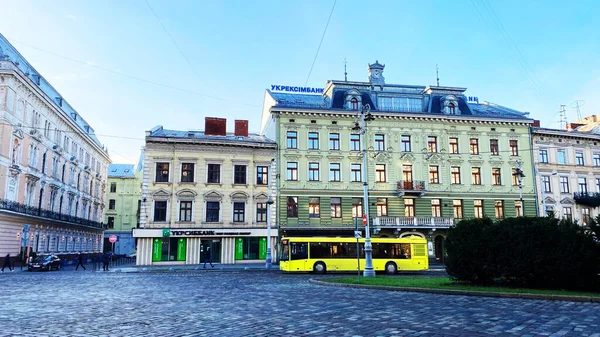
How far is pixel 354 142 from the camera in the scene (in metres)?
42.9

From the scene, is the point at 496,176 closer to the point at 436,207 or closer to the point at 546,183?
the point at 546,183

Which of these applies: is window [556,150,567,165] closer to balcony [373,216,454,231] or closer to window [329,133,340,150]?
balcony [373,216,454,231]

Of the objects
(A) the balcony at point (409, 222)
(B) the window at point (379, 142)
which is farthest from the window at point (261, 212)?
(B) the window at point (379, 142)

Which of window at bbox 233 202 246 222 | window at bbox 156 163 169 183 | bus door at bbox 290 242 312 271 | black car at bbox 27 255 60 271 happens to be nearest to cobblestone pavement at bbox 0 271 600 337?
bus door at bbox 290 242 312 271

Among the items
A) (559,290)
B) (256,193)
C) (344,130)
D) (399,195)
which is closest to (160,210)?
(256,193)

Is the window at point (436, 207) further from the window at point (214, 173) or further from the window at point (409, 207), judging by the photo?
the window at point (214, 173)

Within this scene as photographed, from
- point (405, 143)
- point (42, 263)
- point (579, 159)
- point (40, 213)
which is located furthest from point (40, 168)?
point (579, 159)

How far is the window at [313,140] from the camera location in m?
42.1

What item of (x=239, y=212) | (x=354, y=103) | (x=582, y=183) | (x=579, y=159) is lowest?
(x=239, y=212)

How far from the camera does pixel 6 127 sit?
38.6 metres

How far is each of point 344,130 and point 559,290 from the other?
29.3 metres

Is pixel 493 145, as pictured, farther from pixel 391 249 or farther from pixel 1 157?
pixel 1 157

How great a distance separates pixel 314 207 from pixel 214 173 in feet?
31.5

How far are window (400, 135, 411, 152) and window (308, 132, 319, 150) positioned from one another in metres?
8.16
